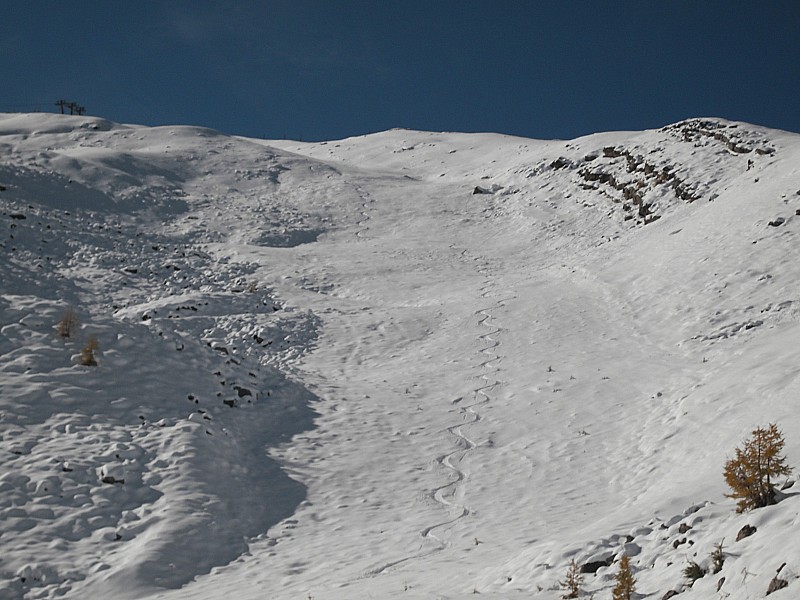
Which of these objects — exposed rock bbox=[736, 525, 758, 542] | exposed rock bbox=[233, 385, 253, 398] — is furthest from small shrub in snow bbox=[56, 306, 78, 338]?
exposed rock bbox=[736, 525, 758, 542]

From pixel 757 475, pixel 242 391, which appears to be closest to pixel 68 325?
pixel 242 391

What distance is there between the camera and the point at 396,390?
55.5ft

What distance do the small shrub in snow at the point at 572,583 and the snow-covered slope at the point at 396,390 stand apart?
15 centimetres

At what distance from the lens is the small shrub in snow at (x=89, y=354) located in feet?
44.1

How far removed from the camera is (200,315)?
863 inches

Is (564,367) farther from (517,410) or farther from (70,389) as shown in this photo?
(70,389)

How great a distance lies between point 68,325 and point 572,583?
12.2 metres

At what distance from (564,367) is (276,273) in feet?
48.3

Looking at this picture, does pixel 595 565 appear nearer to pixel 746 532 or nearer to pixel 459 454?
pixel 746 532

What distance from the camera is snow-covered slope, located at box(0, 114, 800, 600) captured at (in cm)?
850

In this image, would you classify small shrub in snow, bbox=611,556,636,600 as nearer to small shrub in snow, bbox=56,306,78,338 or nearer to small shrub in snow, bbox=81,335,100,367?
small shrub in snow, bbox=81,335,100,367

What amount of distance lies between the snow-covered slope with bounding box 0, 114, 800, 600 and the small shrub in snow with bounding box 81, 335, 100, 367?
0.15 metres

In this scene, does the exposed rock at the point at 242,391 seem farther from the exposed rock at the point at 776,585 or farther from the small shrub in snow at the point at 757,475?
the exposed rock at the point at 776,585

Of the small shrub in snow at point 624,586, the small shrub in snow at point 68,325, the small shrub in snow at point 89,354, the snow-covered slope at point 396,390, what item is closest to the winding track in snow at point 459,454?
the snow-covered slope at point 396,390
